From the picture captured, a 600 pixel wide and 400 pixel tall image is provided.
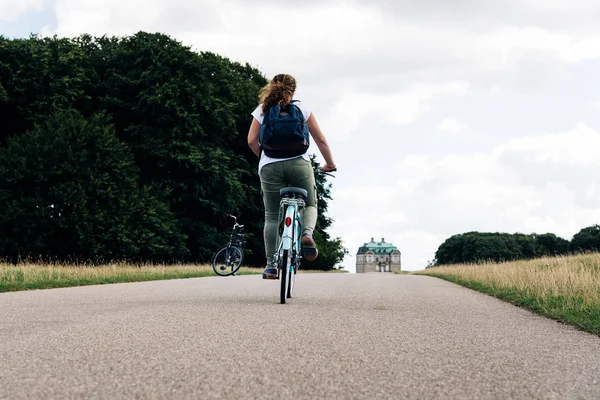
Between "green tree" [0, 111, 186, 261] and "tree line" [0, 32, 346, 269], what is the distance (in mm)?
43

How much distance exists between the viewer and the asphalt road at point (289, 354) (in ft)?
10.3

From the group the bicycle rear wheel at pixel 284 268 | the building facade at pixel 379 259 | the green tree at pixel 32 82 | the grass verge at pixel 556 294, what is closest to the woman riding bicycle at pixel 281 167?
the bicycle rear wheel at pixel 284 268

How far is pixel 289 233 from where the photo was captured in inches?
291

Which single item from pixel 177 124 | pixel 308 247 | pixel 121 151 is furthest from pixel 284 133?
pixel 177 124

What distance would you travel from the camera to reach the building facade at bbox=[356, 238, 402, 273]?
169m

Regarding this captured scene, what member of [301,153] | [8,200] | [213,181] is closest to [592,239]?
[213,181]

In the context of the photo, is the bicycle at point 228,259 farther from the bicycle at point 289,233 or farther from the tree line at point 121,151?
the bicycle at point 289,233

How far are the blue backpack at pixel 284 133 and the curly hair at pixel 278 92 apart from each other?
0.06 metres

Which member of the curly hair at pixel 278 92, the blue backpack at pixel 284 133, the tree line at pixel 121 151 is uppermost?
the tree line at pixel 121 151

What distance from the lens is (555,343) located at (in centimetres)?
487

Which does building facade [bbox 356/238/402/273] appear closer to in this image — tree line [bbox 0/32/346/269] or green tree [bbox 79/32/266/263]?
tree line [bbox 0/32/346/269]

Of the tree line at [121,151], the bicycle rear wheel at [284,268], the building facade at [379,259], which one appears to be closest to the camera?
the bicycle rear wheel at [284,268]

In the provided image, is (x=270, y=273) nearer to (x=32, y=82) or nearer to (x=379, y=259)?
(x=32, y=82)

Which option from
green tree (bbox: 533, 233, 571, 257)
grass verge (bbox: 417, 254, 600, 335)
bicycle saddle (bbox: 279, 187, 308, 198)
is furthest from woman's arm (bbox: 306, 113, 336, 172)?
green tree (bbox: 533, 233, 571, 257)
